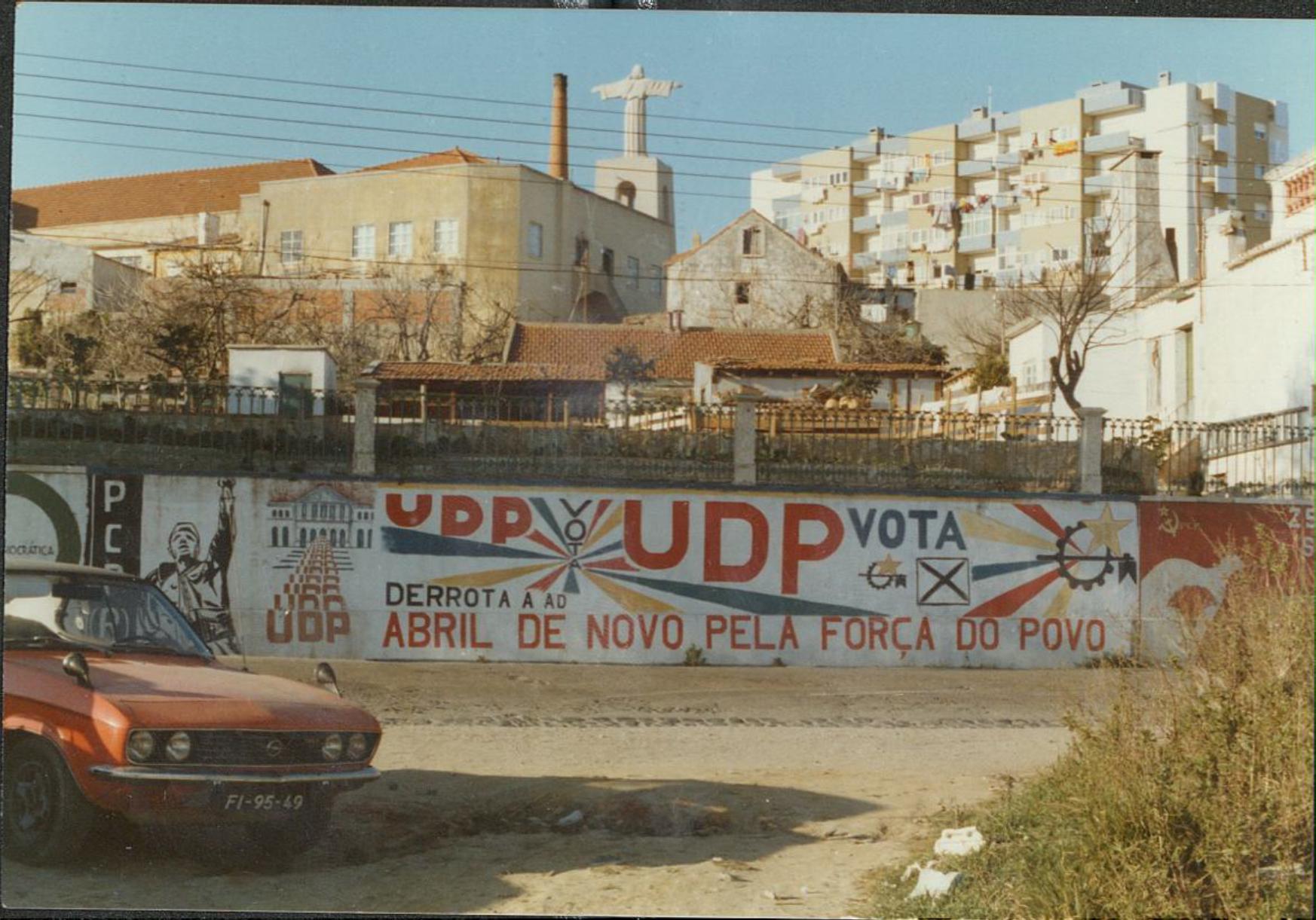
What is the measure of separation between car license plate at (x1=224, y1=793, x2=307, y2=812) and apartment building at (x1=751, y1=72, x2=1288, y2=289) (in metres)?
4.77

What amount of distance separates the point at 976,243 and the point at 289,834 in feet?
22.3

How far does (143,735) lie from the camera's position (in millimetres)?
6988

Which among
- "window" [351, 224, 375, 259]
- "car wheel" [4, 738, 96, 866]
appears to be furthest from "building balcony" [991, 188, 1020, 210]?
"car wheel" [4, 738, 96, 866]

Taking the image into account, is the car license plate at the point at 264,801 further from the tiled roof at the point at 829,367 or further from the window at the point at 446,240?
the tiled roof at the point at 829,367

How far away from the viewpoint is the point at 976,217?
1100 cm

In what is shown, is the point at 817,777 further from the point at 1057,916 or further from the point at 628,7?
the point at 628,7

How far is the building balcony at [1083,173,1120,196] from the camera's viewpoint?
406 inches

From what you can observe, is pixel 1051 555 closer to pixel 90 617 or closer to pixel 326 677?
pixel 326 677

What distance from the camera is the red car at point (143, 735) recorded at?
23.1 ft

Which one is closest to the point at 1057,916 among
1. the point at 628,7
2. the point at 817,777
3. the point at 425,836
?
the point at 817,777

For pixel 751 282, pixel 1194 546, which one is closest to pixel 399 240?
pixel 751 282

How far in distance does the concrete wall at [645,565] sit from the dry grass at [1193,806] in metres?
1.73

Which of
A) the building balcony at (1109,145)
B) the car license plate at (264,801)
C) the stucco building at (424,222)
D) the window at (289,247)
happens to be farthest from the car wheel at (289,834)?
the building balcony at (1109,145)

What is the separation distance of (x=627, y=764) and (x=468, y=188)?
3.93 meters
